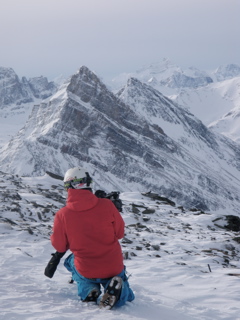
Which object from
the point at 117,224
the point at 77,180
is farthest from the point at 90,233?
the point at 77,180

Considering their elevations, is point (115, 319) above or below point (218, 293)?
above

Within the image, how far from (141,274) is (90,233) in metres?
4.03

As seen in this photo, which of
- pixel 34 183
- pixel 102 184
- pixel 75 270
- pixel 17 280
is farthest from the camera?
pixel 102 184

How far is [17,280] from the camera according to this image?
27.4ft

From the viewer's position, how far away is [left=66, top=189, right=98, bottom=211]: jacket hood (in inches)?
272

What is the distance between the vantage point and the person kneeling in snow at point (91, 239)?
6.93 metres

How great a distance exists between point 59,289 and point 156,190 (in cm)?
18981

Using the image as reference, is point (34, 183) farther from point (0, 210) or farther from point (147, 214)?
point (0, 210)

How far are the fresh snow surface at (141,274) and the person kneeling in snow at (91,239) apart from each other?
0.33 meters

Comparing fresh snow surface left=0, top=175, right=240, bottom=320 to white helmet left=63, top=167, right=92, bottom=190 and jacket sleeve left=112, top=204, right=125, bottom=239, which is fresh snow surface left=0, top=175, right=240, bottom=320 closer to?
jacket sleeve left=112, top=204, right=125, bottom=239

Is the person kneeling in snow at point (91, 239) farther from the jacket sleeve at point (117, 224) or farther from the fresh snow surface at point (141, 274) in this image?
the fresh snow surface at point (141, 274)

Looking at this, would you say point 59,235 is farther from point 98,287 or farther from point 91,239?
point 98,287

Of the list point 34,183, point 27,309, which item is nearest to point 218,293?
point 27,309

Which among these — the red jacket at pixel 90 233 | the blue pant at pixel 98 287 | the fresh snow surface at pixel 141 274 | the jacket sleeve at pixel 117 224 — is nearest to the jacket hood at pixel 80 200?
the red jacket at pixel 90 233
